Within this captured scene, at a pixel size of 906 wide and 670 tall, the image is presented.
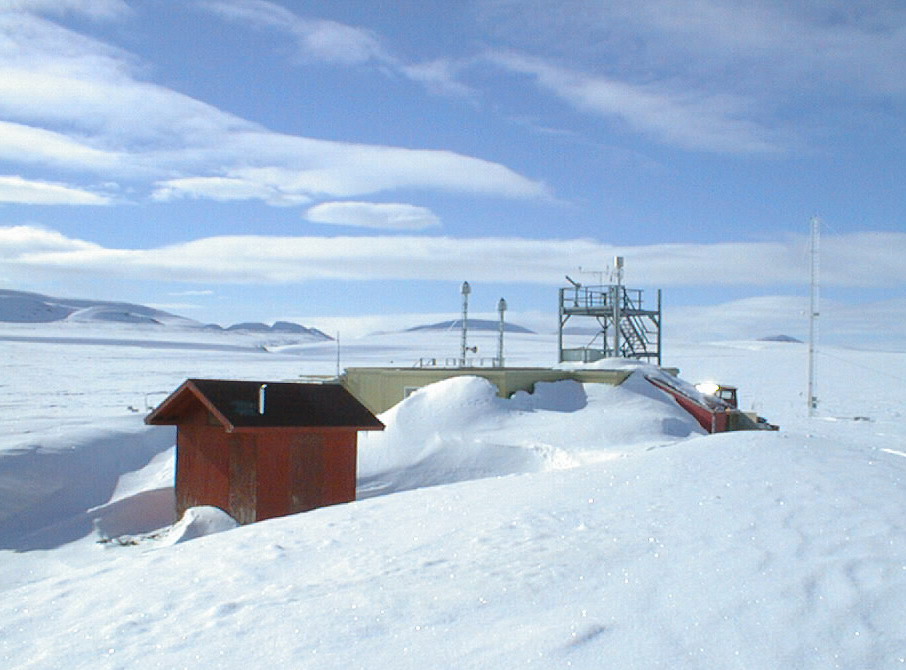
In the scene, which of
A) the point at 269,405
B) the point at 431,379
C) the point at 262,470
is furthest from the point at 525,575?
the point at 431,379

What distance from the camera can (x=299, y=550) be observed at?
30.8 ft

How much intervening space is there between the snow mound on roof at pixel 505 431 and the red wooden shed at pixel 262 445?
2.74 m

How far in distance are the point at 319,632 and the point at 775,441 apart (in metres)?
8.47

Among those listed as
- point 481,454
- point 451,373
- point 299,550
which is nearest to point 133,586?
point 299,550

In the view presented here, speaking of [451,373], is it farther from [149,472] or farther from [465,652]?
[465,652]

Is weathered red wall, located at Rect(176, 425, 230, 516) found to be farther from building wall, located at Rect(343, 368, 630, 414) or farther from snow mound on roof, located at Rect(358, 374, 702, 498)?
building wall, located at Rect(343, 368, 630, 414)

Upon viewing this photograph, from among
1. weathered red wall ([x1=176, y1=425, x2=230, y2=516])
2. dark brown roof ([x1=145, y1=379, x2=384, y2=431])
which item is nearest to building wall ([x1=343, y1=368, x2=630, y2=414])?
dark brown roof ([x1=145, y1=379, x2=384, y2=431])

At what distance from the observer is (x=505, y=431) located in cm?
2319

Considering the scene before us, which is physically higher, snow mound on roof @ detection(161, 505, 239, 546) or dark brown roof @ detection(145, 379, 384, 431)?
dark brown roof @ detection(145, 379, 384, 431)

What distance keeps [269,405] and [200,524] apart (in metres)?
2.46

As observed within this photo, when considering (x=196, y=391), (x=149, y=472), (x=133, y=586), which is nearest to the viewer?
(x=133, y=586)

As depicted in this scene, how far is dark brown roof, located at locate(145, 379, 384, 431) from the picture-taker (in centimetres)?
1574

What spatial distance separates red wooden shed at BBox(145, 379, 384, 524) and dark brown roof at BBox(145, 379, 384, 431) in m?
0.02

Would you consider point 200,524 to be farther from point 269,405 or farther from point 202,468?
point 269,405
